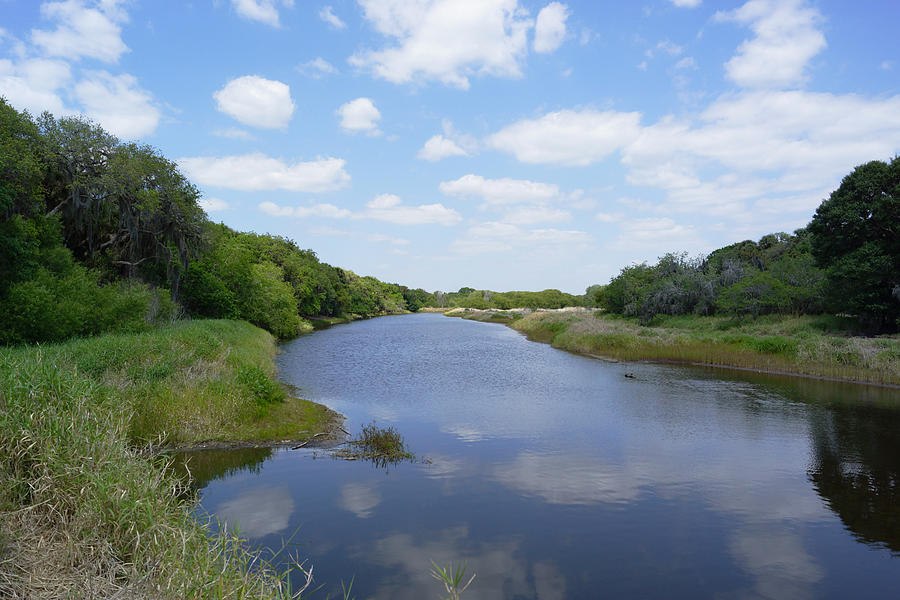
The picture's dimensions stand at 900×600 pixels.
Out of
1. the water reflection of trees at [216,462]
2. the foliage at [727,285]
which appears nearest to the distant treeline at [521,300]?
the foliage at [727,285]

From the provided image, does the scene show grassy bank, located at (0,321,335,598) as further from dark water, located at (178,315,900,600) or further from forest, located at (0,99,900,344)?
forest, located at (0,99,900,344)

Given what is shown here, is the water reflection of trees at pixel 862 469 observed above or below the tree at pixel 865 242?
below

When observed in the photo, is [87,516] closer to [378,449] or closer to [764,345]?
[378,449]

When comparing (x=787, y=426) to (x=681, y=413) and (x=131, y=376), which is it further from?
(x=131, y=376)

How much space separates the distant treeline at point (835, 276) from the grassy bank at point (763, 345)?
6.19 feet

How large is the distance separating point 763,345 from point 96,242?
136 feet

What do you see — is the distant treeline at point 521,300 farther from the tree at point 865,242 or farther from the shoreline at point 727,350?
the tree at point 865,242

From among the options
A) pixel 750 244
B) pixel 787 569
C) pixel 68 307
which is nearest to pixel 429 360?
pixel 68 307

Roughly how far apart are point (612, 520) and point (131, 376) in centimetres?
1355

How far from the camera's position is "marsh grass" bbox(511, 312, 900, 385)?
25.6 metres

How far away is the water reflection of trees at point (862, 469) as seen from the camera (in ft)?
34.0

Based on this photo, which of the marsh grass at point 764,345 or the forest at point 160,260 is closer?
the forest at point 160,260

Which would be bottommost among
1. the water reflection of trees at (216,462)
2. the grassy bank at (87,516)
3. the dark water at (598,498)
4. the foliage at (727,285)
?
the dark water at (598,498)

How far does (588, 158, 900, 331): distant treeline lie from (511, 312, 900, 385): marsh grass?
189 cm
